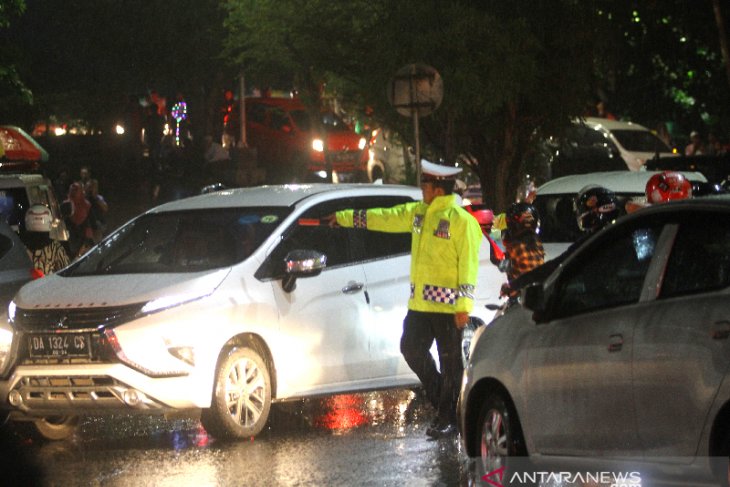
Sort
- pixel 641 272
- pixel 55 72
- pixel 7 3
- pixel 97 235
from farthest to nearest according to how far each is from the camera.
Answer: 1. pixel 55 72
2. pixel 97 235
3. pixel 7 3
4. pixel 641 272

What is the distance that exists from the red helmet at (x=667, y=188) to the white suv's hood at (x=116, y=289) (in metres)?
2.86

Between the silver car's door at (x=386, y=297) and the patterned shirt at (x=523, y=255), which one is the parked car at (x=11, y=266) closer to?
the silver car's door at (x=386, y=297)

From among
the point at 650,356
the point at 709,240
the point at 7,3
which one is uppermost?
the point at 7,3

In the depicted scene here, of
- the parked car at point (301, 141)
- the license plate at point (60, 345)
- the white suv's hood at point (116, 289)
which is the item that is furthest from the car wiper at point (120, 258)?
the parked car at point (301, 141)

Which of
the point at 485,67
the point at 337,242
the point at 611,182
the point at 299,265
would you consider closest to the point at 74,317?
the point at 299,265

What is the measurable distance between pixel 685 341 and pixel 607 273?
3.55ft

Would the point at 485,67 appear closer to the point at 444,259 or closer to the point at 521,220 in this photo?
the point at 521,220

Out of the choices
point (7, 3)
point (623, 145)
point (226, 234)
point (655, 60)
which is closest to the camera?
point (226, 234)

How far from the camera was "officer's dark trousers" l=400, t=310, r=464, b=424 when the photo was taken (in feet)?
34.1

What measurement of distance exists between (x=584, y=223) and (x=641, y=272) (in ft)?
13.1

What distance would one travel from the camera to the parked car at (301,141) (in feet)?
117

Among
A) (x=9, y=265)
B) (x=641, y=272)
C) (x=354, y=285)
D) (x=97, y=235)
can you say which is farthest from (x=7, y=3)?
(x=641, y=272)

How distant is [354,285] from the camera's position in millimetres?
11211

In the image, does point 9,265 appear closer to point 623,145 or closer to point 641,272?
point 641,272
